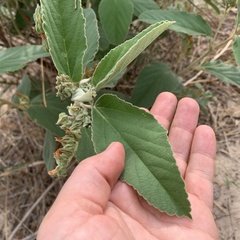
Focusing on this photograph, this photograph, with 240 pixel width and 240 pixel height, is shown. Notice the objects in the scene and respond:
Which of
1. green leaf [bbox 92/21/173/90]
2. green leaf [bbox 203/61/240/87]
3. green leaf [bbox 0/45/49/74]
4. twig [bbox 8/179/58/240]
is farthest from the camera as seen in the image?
twig [bbox 8/179/58/240]

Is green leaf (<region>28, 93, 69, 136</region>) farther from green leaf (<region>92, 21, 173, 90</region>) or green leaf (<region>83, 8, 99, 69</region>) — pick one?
green leaf (<region>92, 21, 173, 90</region>)

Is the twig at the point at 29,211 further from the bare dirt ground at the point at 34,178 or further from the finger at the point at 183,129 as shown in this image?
the finger at the point at 183,129

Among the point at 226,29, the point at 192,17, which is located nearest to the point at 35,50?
the point at 192,17

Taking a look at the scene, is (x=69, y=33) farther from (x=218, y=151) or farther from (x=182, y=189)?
(x=218, y=151)

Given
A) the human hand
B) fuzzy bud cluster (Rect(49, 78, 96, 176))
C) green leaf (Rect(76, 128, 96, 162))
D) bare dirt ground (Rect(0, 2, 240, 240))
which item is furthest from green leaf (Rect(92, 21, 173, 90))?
bare dirt ground (Rect(0, 2, 240, 240))

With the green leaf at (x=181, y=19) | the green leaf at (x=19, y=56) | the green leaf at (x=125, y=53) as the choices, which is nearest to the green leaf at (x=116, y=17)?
the green leaf at (x=181, y=19)

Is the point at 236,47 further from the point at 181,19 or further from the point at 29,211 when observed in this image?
the point at 29,211
